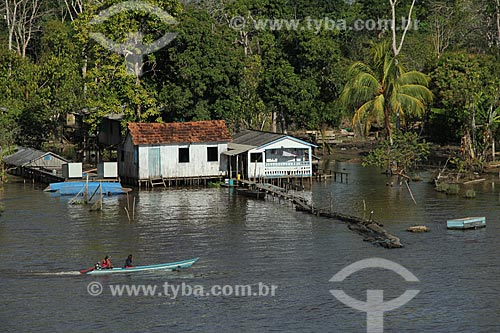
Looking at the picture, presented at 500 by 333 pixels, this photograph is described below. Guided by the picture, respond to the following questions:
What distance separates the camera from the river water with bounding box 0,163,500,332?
32656 millimetres

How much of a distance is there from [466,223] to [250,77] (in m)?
36.1

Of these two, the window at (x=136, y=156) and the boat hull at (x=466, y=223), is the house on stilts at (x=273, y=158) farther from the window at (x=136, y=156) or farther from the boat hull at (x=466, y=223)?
the boat hull at (x=466, y=223)

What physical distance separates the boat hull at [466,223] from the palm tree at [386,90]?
21659 millimetres

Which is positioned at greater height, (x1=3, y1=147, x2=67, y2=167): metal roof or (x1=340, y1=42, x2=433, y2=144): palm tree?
(x1=340, y1=42, x2=433, y2=144): palm tree

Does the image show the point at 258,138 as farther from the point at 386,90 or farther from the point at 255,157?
the point at 386,90

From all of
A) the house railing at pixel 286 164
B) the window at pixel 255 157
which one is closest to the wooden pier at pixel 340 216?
the window at pixel 255 157

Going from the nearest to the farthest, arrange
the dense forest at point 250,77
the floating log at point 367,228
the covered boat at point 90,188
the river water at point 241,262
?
the river water at point 241,262 → the floating log at point 367,228 → the covered boat at point 90,188 → the dense forest at point 250,77

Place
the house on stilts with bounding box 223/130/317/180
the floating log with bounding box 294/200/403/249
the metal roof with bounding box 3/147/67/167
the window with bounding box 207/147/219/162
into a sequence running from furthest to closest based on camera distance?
the metal roof with bounding box 3/147/67/167
the window with bounding box 207/147/219/162
the house on stilts with bounding box 223/130/317/180
the floating log with bounding box 294/200/403/249

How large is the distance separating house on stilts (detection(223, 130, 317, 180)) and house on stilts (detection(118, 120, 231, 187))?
1.31m

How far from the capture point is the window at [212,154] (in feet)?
211

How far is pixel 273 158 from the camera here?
63.4 meters

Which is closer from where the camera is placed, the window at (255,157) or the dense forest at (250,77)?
the window at (255,157)

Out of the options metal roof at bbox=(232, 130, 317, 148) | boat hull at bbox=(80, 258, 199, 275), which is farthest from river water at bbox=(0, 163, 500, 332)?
metal roof at bbox=(232, 130, 317, 148)

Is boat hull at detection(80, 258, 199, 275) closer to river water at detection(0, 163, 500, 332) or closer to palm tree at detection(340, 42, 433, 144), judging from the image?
river water at detection(0, 163, 500, 332)
